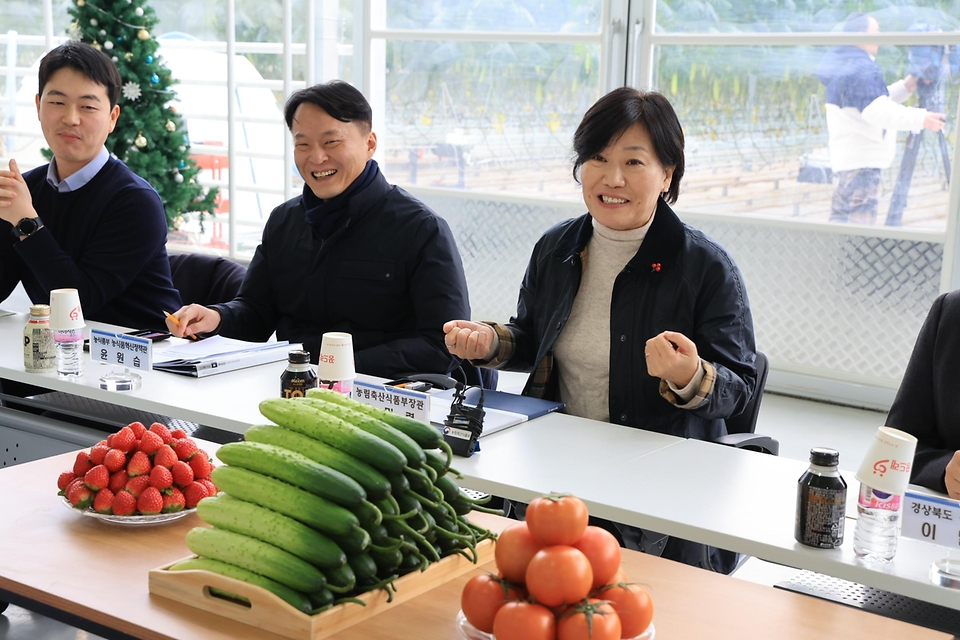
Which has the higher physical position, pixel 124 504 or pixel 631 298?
pixel 631 298

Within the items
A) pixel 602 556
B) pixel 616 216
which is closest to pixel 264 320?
pixel 616 216

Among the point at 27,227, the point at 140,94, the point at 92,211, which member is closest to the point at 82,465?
the point at 27,227

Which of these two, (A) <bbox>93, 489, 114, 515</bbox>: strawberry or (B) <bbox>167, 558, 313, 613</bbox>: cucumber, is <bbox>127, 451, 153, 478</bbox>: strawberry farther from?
(B) <bbox>167, 558, 313, 613</bbox>: cucumber

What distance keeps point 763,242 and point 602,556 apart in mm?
4389

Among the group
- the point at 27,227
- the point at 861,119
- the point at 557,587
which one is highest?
the point at 861,119

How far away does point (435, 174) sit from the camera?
643 cm

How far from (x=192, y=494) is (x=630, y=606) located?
0.83 m

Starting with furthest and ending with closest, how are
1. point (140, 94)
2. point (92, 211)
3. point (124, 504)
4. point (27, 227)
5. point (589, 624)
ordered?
point (140, 94) < point (92, 211) < point (27, 227) < point (124, 504) < point (589, 624)

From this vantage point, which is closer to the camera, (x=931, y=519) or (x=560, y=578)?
(x=560, y=578)

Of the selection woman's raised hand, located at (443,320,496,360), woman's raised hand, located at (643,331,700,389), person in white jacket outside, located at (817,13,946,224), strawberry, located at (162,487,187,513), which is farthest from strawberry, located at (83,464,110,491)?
person in white jacket outside, located at (817,13,946,224)

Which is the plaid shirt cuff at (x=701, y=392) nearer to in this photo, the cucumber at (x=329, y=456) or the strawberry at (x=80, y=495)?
the cucumber at (x=329, y=456)

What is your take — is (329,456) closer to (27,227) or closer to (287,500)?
(287,500)

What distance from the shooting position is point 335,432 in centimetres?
148

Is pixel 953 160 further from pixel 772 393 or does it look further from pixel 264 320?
pixel 264 320
